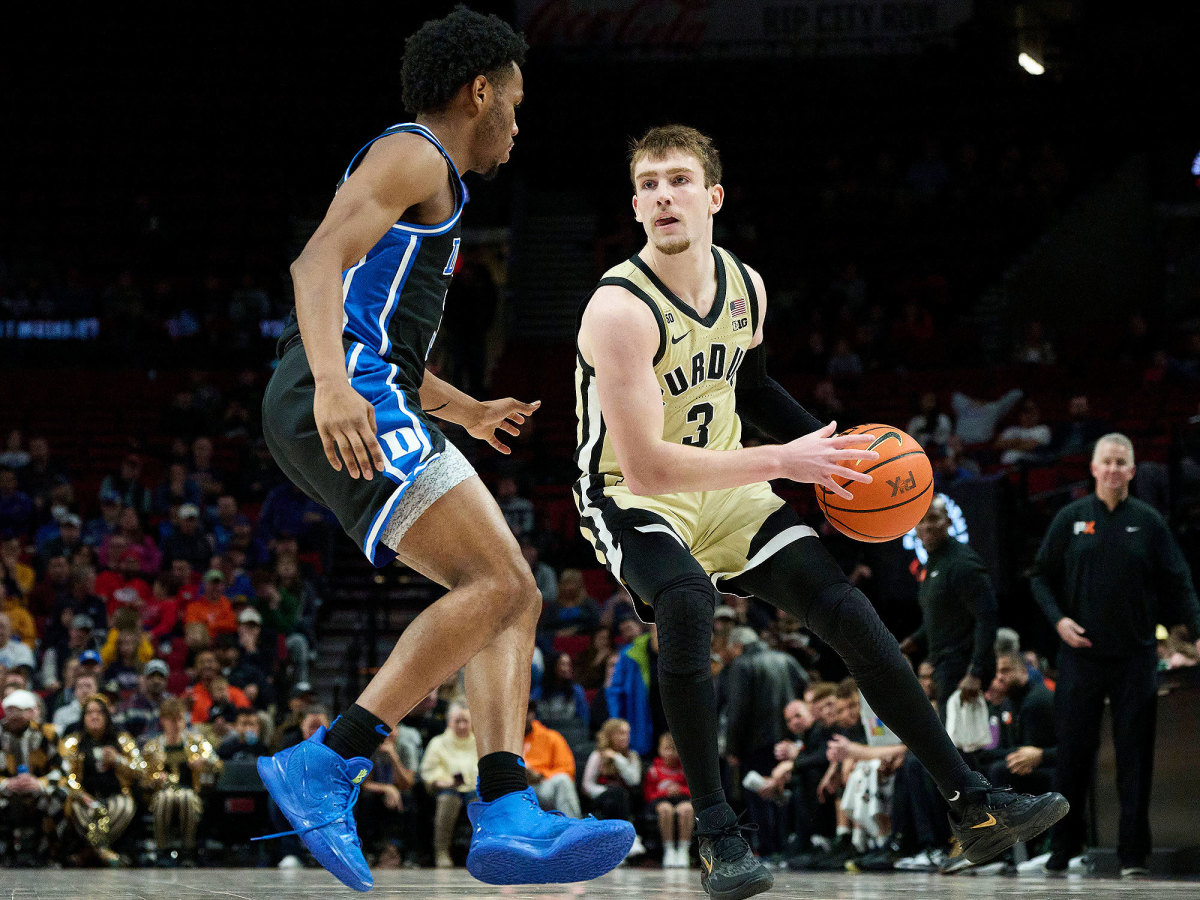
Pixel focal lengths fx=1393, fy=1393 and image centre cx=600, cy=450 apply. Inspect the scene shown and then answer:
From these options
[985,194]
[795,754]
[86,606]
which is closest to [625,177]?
[985,194]

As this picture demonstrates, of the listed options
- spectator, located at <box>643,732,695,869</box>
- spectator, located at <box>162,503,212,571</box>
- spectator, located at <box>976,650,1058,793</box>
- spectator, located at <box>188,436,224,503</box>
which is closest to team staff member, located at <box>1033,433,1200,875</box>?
spectator, located at <box>976,650,1058,793</box>

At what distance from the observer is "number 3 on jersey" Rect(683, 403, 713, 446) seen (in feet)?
12.8

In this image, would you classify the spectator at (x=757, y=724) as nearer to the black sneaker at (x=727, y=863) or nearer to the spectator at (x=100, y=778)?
the spectator at (x=100, y=778)

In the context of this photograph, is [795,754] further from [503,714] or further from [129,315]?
[129,315]

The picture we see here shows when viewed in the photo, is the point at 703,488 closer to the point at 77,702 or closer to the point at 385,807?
the point at 385,807

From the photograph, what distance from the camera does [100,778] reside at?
9.73 m

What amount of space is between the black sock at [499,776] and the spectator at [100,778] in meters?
7.15

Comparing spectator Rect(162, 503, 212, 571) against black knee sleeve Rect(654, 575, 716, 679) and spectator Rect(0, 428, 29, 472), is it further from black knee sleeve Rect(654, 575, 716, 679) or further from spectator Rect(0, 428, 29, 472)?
black knee sleeve Rect(654, 575, 716, 679)

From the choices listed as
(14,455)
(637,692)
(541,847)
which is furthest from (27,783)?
(541,847)

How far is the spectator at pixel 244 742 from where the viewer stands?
9.96m

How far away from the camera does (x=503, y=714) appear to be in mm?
3367

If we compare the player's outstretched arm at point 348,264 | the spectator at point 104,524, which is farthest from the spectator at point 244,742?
the player's outstretched arm at point 348,264

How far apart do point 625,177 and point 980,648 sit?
15186 millimetres

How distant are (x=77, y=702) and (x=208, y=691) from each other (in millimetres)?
950
